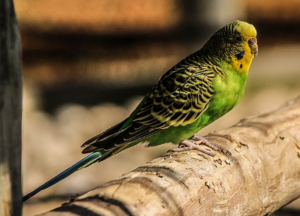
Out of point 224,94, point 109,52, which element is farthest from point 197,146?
point 109,52

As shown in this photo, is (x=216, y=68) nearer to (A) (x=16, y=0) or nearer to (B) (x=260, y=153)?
(B) (x=260, y=153)

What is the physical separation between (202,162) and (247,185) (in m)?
0.24

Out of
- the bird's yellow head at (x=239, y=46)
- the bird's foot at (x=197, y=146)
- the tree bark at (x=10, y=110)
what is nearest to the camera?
the tree bark at (x=10, y=110)

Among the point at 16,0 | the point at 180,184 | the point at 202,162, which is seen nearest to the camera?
the point at 180,184

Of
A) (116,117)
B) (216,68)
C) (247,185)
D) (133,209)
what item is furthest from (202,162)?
(116,117)

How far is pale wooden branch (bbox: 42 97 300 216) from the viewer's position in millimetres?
2146

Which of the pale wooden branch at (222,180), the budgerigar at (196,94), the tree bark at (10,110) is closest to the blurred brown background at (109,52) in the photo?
the budgerigar at (196,94)

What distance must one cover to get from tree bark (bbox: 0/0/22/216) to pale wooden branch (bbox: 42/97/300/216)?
1.39 ft

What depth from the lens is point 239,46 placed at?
333 centimetres

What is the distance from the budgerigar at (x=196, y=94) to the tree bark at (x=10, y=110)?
716 mm

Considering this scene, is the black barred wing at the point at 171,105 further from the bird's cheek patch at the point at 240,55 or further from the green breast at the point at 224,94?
the bird's cheek patch at the point at 240,55

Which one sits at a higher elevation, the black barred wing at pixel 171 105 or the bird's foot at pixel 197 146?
the black barred wing at pixel 171 105

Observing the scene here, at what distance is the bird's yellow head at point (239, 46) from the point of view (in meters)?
3.31

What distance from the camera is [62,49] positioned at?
22.0ft
